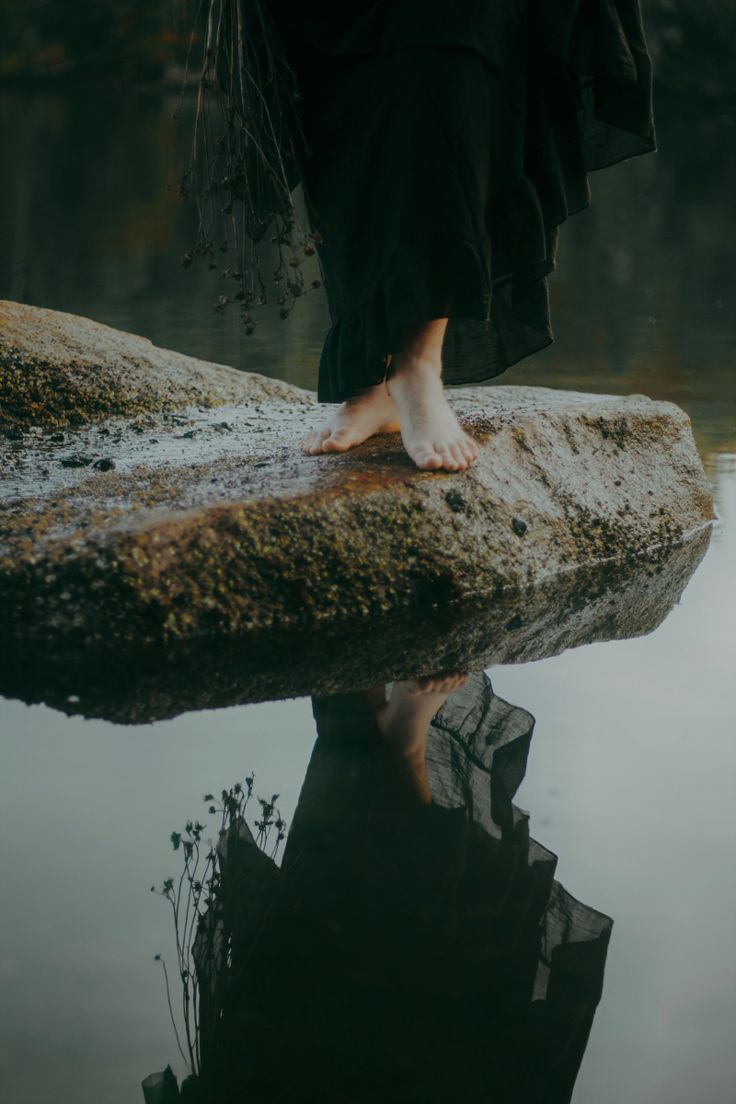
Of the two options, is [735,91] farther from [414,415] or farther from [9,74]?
[414,415]

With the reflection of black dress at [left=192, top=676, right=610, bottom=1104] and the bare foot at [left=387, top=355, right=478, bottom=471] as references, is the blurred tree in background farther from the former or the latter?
the reflection of black dress at [left=192, top=676, right=610, bottom=1104]

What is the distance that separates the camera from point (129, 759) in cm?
151

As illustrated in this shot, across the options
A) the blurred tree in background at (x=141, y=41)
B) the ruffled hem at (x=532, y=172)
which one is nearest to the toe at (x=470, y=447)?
the ruffled hem at (x=532, y=172)

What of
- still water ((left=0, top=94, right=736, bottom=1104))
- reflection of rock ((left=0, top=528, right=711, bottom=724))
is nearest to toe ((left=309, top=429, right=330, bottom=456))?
reflection of rock ((left=0, top=528, right=711, bottom=724))

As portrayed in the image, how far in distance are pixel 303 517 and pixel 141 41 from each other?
21179 millimetres

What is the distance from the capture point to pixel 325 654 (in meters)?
1.83

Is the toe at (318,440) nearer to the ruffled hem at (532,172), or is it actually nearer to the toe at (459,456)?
the ruffled hem at (532,172)

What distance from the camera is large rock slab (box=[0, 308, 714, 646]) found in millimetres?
1795

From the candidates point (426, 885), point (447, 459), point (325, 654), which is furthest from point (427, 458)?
point (426, 885)

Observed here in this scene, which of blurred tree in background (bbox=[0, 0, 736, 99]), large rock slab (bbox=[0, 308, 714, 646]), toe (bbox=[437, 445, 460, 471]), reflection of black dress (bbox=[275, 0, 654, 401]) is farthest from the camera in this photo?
blurred tree in background (bbox=[0, 0, 736, 99])

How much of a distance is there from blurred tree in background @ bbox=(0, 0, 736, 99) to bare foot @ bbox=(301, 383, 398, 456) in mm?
18392

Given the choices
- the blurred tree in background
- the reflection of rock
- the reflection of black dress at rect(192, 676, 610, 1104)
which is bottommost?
the reflection of black dress at rect(192, 676, 610, 1104)

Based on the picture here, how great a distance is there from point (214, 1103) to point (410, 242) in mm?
1350

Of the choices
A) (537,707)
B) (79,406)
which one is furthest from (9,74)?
(537,707)
